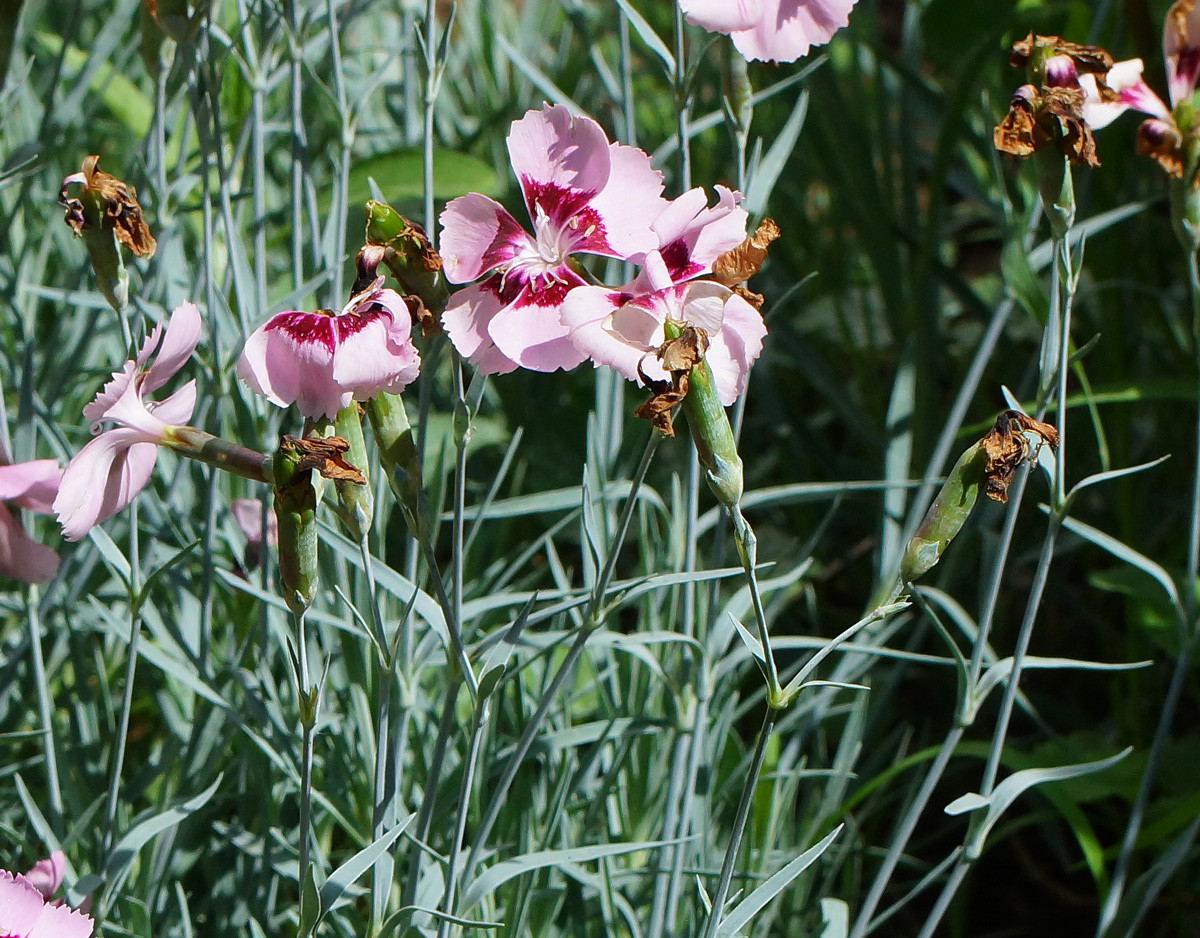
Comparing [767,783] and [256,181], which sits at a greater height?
[256,181]

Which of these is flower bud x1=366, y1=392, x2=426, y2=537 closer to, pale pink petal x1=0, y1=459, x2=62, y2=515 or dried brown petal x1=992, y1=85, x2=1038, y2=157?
pale pink petal x1=0, y1=459, x2=62, y2=515

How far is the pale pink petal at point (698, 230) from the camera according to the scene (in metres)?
0.45

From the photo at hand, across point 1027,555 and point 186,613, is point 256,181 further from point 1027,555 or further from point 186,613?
point 1027,555

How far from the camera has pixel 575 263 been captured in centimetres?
51

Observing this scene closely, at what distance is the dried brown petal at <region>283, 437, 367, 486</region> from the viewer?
398 millimetres

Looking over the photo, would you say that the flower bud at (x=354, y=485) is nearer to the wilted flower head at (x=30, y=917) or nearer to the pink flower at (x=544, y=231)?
the pink flower at (x=544, y=231)

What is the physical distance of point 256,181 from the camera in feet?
2.38

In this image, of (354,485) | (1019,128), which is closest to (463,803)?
(354,485)

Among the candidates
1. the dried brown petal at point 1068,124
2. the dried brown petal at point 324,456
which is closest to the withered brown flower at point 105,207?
the dried brown petal at point 324,456

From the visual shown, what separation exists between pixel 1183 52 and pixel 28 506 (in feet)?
2.24

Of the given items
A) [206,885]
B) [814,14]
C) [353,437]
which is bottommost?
[206,885]

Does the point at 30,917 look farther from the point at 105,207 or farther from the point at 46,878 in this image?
the point at 105,207

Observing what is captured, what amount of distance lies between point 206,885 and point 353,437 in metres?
0.53

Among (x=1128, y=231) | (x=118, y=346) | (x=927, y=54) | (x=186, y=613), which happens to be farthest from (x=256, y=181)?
(x=1128, y=231)
